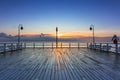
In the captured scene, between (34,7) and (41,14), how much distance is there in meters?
2.29

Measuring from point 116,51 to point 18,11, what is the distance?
1230cm

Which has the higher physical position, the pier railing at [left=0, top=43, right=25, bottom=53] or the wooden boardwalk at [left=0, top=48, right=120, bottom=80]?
the pier railing at [left=0, top=43, right=25, bottom=53]

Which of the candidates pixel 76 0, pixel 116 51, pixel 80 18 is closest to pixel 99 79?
pixel 116 51

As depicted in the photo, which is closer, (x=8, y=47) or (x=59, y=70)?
(x=59, y=70)

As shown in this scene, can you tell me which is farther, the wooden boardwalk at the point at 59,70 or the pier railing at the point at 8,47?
the pier railing at the point at 8,47

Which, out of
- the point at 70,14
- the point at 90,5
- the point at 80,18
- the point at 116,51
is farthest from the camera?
the point at 80,18

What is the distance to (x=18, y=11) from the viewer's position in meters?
21.1

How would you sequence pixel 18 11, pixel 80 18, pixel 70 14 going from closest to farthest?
pixel 18 11
pixel 70 14
pixel 80 18

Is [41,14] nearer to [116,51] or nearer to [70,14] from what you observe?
[70,14]

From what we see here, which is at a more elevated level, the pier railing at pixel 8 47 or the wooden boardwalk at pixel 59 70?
the pier railing at pixel 8 47

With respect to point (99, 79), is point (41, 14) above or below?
above

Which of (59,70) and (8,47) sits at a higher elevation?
(8,47)

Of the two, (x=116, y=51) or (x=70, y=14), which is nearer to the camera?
(x=116, y=51)

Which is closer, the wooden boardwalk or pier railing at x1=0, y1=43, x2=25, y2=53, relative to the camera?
the wooden boardwalk
